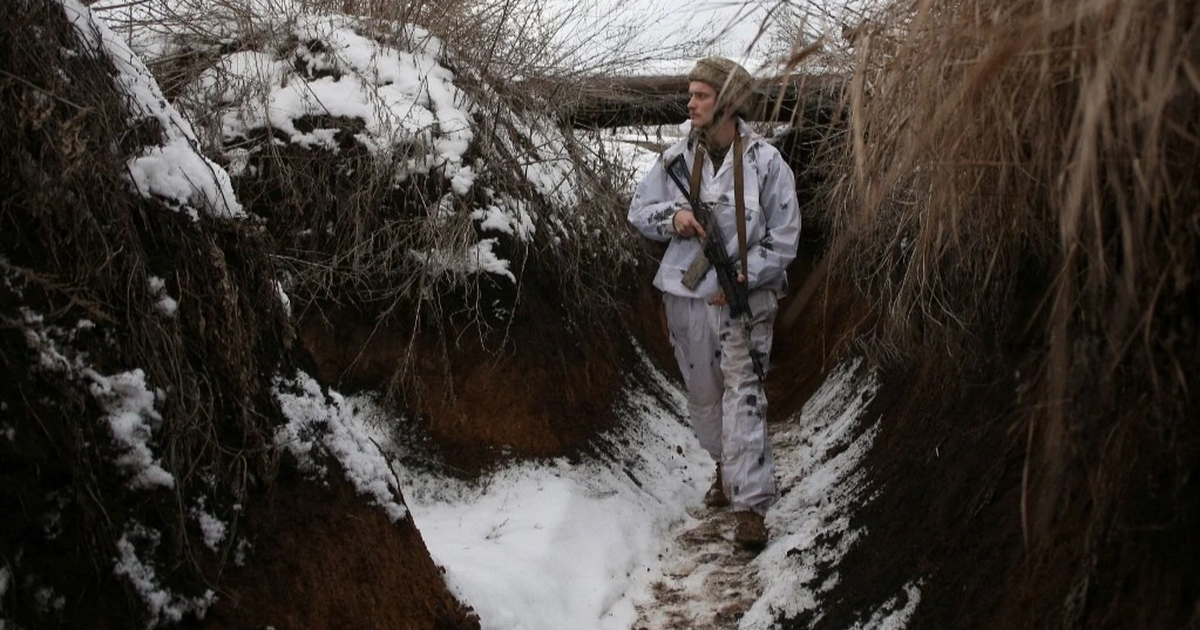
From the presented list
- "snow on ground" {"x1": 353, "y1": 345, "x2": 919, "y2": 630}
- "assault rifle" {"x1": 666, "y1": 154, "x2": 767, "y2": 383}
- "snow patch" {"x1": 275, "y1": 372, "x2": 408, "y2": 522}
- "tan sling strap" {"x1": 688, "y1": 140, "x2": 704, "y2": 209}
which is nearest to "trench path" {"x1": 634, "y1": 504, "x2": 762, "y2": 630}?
"snow on ground" {"x1": 353, "y1": 345, "x2": 919, "y2": 630}

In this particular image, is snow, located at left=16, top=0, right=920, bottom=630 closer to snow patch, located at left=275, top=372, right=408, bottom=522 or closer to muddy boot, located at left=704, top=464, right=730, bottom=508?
snow patch, located at left=275, top=372, right=408, bottom=522

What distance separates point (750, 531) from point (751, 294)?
1.03m

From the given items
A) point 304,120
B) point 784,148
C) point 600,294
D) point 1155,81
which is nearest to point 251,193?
point 304,120

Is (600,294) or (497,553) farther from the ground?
(600,294)

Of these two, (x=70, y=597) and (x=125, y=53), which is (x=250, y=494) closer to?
(x=70, y=597)

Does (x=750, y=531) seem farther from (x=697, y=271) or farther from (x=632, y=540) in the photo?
(x=697, y=271)

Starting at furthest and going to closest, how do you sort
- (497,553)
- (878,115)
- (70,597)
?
(497,553) < (878,115) < (70,597)

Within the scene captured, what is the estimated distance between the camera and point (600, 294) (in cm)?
645

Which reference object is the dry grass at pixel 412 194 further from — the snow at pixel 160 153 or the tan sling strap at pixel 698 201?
the snow at pixel 160 153

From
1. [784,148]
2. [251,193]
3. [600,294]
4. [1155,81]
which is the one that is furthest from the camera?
[784,148]

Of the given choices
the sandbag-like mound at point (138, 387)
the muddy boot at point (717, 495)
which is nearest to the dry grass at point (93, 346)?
the sandbag-like mound at point (138, 387)

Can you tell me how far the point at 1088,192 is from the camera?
2160mm

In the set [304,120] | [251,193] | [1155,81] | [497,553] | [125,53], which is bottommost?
[497,553]

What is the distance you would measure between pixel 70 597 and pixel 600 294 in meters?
4.34
